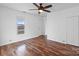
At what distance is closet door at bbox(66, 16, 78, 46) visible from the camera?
1.41 meters

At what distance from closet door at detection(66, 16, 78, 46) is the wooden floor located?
0.09 meters

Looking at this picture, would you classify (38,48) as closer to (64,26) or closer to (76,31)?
(64,26)

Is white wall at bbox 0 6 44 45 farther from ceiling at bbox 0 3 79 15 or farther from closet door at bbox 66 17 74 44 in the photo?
closet door at bbox 66 17 74 44

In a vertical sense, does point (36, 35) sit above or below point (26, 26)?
below

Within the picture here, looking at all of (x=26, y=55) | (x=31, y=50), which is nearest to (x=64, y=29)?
(x=31, y=50)

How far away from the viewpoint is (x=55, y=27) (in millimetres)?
1621

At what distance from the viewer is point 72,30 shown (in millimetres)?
1430

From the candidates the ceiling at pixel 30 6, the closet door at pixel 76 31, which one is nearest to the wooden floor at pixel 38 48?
the closet door at pixel 76 31

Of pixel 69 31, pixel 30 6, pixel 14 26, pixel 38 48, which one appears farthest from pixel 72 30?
pixel 14 26

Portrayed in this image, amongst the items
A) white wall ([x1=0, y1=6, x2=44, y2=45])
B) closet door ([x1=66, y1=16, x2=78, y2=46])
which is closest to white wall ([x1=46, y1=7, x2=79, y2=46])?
closet door ([x1=66, y1=16, x2=78, y2=46])

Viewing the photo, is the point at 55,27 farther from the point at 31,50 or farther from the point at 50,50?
the point at 31,50

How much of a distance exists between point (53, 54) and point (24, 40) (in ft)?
1.76

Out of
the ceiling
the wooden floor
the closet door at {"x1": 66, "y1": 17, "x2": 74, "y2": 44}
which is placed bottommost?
the wooden floor

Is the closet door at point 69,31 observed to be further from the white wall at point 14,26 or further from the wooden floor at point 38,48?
the white wall at point 14,26
